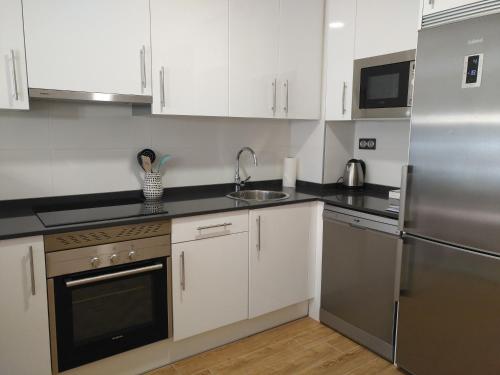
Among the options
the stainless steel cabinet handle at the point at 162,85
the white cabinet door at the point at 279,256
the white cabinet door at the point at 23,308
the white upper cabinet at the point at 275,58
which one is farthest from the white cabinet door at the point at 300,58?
the white cabinet door at the point at 23,308

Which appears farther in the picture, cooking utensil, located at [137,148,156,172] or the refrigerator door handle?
cooking utensil, located at [137,148,156,172]

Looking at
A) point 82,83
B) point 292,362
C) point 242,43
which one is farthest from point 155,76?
point 292,362

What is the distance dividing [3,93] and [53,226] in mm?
646

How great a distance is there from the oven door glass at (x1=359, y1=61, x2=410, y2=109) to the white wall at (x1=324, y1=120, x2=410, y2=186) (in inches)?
13.6

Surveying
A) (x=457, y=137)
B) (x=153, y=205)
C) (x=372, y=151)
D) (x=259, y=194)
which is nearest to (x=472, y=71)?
(x=457, y=137)

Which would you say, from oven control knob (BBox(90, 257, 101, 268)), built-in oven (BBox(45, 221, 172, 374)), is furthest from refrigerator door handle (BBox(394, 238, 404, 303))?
oven control knob (BBox(90, 257, 101, 268))

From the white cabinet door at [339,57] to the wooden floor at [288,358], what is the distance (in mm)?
1497

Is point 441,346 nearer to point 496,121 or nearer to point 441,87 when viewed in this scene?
point 496,121

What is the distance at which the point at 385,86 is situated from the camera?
233cm

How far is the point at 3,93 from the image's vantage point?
5.65 ft

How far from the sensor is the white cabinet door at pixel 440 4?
1.73 m

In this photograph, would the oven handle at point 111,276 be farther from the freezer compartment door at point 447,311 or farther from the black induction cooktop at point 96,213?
the freezer compartment door at point 447,311

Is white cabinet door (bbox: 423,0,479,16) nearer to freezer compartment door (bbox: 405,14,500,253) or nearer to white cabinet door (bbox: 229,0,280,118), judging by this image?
freezer compartment door (bbox: 405,14,500,253)

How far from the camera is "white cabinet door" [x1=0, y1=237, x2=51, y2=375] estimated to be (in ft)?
5.34
